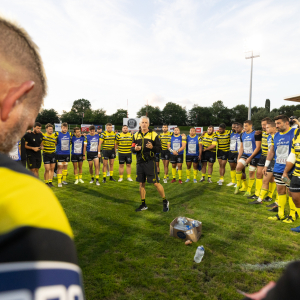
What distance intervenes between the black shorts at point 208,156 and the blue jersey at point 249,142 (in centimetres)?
211

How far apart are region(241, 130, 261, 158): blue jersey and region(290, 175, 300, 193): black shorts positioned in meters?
3.02

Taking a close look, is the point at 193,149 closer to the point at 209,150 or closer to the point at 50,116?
the point at 209,150

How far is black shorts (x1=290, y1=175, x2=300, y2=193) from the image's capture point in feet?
13.6

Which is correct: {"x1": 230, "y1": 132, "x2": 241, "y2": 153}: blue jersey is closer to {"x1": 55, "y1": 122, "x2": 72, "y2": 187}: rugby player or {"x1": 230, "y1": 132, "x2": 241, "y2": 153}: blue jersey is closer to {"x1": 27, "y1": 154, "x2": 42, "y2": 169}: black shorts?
{"x1": 55, "y1": 122, "x2": 72, "y2": 187}: rugby player

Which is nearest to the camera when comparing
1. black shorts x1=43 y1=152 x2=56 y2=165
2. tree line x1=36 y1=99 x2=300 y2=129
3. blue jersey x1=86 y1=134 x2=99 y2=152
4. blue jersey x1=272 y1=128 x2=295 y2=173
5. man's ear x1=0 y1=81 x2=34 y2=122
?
man's ear x1=0 y1=81 x2=34 y2=122

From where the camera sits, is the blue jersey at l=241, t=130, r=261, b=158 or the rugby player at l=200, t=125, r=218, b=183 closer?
the blue jersey at l=241, t=130, r=261, b=158

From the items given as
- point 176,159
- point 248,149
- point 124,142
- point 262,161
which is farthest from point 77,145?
point 262,161

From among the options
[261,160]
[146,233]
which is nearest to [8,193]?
[146,233]

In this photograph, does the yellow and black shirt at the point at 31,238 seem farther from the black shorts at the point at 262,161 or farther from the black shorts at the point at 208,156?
the black shorts at the point at 208,156

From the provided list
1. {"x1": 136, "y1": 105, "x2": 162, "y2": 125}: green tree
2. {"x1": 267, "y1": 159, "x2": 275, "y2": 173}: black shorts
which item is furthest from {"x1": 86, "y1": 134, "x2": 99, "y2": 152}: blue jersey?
{"x1": 136, "y1": 105, "x2": 162, "y2": 125}: green tree

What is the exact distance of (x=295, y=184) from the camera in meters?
4.19

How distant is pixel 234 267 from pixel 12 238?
3600 millimetres

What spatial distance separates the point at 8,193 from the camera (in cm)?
42

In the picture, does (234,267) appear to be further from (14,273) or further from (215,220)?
(14,273)
